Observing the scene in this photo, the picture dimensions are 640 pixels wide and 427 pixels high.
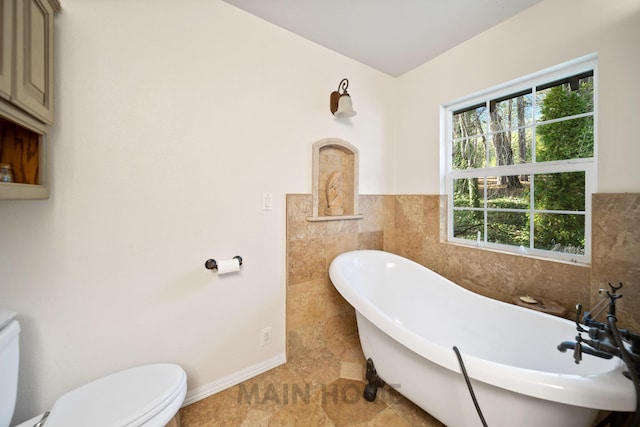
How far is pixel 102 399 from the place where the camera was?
0.92 metres

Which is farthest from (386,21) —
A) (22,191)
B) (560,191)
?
(22,191)

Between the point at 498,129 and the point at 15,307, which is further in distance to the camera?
the point at 498,129

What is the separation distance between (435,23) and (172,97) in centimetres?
181

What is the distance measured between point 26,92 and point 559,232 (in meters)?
2.79

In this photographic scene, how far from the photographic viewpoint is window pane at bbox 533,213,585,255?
1415 mm

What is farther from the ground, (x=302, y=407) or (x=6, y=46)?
(x=6, y=46)

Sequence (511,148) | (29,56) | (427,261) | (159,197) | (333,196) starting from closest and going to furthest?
(29,56)
(159,197)
(511,148)
(333,196)
(427,261)

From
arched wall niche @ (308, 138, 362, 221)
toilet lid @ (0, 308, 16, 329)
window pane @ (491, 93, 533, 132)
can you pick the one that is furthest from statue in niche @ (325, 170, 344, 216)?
toilet lid @ (0, 308, 16, 329)

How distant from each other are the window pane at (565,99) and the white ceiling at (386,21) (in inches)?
22.0

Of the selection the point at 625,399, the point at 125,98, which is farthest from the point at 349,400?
the point at 125,98

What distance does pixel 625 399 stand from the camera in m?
0.67

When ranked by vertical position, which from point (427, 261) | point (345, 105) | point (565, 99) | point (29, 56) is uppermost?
point (345, 105)

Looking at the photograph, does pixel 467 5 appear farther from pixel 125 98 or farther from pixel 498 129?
pixel 125 98

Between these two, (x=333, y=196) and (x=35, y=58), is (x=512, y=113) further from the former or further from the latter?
(x=35, y=58)
